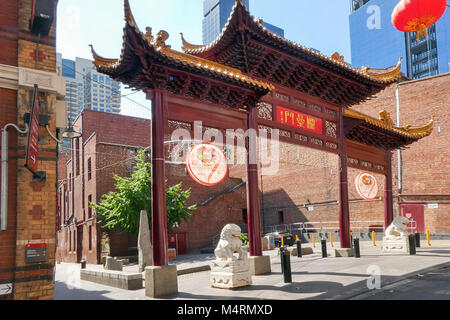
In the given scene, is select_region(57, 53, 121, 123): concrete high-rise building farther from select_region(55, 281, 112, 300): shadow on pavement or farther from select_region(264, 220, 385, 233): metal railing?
select_region(55, 281, 112, 300): shadow on pavement

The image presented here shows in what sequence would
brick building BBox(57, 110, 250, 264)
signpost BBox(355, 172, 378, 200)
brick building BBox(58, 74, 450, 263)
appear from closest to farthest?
signpost BBox(355, 172, 378, 200) → brick building BBox(58, 74, 450, 263) → brick building BBox(57, 110, 250, 264)

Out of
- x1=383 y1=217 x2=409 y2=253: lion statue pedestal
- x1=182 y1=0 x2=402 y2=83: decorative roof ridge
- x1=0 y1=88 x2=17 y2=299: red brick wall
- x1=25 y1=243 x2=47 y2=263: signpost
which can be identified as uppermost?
x1=182 y1=0 x2=402 y2=83: decorative roof ridge

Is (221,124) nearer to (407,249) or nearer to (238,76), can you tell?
(238,76)

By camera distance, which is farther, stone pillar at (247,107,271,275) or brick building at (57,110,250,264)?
brick building at (57,110,250,264)

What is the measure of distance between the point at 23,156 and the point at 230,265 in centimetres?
548

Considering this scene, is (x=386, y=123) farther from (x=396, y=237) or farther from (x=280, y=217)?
(x=280, y=217)

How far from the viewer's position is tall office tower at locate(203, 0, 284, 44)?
168m

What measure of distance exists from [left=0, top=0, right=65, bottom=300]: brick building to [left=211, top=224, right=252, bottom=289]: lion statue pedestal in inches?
169

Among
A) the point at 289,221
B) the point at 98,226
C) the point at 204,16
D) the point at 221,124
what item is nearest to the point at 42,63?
the point at 221,124

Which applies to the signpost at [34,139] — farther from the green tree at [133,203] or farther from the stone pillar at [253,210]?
the green tree at [133,203]

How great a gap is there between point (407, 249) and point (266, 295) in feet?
31.1

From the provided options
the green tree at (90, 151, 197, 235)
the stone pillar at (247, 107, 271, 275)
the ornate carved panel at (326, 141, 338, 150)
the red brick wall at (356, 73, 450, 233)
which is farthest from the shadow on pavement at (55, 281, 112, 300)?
the red brick wall at (356, 73, 450, 233)

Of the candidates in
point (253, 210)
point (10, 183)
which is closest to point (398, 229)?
point (253, 210)

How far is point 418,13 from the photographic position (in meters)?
10.2
